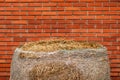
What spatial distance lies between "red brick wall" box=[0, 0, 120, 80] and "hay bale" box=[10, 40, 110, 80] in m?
1.13

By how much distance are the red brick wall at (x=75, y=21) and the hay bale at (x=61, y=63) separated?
113 centimetres

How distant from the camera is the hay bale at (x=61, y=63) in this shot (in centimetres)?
407

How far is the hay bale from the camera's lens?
4074 millimetres

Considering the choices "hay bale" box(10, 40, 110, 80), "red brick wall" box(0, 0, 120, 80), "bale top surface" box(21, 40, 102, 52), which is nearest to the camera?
"hay bale" box(10, 40, 110, 80)

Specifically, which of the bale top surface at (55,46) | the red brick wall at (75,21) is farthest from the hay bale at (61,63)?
the red brick wall at (75,21)

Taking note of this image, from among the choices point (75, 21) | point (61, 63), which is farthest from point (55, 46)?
point (75, 21)

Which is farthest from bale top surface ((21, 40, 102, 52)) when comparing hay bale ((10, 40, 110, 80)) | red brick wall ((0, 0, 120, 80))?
red brick wall ((0, 0, 120, 80))

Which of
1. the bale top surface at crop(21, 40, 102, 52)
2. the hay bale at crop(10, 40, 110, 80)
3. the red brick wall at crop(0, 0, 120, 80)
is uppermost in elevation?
the red brick wall at crop(0, 0, 120, 80)

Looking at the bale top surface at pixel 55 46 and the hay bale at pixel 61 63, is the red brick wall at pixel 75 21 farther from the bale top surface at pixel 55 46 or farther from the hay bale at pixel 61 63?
the hay bale at pixel 61 63

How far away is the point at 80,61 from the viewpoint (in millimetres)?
4148

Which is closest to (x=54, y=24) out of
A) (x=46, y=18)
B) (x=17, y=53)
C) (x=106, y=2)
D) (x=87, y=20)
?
(x=46, y=18)

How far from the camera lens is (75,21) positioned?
17.9ft

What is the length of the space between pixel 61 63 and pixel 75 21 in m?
1.49

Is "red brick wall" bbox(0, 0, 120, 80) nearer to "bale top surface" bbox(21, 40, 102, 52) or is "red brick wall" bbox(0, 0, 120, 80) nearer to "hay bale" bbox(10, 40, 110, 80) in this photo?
"bale top surface" bbox(21, 40, 102, 52)
